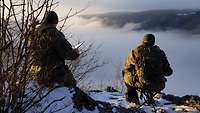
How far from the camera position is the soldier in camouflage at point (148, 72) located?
12055 millimetres

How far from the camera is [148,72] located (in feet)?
39.6

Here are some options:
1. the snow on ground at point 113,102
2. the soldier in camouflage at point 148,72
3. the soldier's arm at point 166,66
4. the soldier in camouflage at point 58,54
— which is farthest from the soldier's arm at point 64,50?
the soldier's arm at point 166,66

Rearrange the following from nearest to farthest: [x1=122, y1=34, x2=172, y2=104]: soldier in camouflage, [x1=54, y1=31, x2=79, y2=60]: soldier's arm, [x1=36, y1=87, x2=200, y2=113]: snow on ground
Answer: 1. [x1=36, y1=87, x2=200, y2=113]: snow on ground
2. [x1=54, y1=31, x2=79, y2=60]: soldier's arm
3. [x1=122, y1=34, x2=172, y2=104]: soldier in camouflage

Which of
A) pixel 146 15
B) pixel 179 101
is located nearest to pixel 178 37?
pixel 146 15

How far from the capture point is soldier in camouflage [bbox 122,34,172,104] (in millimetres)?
12055

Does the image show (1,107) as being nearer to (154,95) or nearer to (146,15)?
(154,95)

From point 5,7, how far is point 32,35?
0.39 m

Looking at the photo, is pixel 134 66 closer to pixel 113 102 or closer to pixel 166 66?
pixel 166 66

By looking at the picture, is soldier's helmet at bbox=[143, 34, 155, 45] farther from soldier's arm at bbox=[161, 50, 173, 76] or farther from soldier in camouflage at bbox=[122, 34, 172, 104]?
soldier's arm at bbox=[161, 50, 173, 76]

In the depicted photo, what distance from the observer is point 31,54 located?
242 inches

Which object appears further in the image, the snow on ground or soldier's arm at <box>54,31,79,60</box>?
soldier's arm at <box>54,31,79,60</box>

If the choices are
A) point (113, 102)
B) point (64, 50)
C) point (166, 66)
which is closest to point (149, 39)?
point (166, 66)

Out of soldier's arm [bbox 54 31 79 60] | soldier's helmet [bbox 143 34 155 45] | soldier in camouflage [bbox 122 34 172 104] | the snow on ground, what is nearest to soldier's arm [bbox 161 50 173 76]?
soldier in camouflage [bbox 122 34 172 104]

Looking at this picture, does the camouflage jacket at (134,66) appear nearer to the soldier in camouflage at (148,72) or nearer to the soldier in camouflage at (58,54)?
the soldier in camouflage at (148,72)
